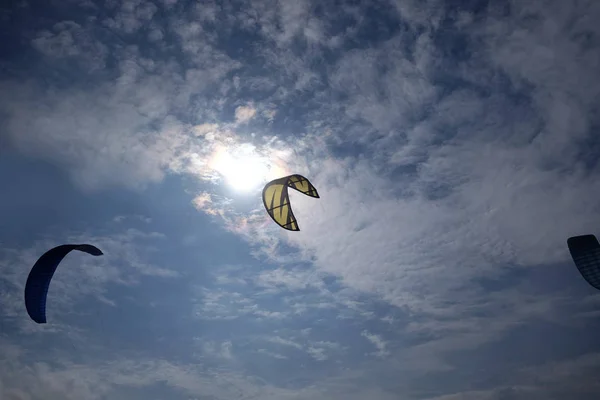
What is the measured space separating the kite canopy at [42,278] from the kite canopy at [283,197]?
9.80 m

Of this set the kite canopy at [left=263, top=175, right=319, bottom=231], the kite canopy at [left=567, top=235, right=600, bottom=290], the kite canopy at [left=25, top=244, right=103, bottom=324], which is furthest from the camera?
the kite canopy at [left=567, top=235, right=600, bottom=290]

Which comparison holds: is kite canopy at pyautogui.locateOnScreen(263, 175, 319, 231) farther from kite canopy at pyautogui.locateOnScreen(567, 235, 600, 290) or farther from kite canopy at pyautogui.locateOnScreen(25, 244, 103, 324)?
kite canopy at pyautogui.locateOnScreen(567, 235, 600, 290)

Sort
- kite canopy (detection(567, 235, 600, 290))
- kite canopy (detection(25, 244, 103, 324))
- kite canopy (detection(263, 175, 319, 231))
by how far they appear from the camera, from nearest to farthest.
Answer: kite canopy (detection(25, 244, 103, 324)) → kite canopy (detection(263, 175, 319, 231)) → kite canopy (detection(567, 235, 600, 290))

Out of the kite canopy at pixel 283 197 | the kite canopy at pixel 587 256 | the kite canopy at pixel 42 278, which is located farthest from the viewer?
the kite canopy at pixel 587 256

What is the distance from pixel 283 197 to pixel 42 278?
14.7 metres

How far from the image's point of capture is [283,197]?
76.5 feet

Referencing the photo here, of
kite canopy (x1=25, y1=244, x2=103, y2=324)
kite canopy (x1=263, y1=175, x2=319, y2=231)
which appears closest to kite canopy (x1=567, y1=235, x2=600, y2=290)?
kite canopy (x1=263, y1=175, x2=319, y2=231)

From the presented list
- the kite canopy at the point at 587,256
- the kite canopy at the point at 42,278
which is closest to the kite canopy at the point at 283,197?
the kite canopy at the point at 42,278

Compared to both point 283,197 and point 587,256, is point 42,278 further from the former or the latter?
point 587,256

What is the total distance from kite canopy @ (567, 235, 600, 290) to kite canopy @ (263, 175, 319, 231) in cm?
1910

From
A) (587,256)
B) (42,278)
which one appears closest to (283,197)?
(42,278)

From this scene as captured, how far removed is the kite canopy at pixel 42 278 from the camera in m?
20.2

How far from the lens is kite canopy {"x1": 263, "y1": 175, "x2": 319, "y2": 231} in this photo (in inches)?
859

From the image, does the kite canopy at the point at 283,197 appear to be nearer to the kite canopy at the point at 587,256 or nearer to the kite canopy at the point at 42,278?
the kite canopy at the point at 42,278
